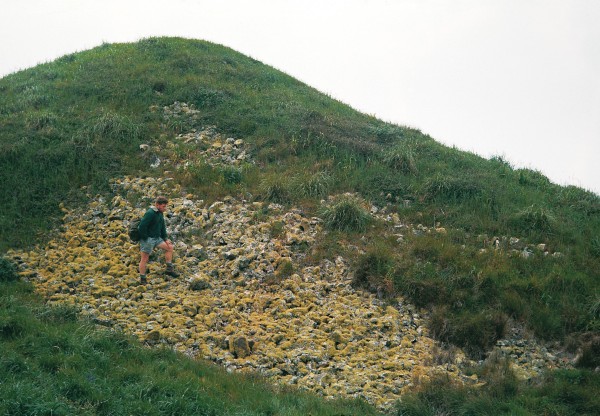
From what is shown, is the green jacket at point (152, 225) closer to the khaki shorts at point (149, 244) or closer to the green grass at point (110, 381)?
the khaki shorts at point (149, 244)

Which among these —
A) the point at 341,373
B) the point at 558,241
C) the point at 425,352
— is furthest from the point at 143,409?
the point at 558,241

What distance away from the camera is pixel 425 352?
30.6ft

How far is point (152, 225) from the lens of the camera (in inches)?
448

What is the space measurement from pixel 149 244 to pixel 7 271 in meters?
2.59

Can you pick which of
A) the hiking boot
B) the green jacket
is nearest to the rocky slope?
the hiking boot

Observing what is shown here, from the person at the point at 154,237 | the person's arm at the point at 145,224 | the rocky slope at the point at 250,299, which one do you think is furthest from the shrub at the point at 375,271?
the person's arm at the point at 145,224

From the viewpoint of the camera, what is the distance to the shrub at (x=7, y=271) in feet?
35.2

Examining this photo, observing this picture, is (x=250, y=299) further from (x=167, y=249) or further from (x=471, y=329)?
(x=471, y=329)

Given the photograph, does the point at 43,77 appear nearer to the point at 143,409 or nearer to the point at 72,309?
the point at 72,309

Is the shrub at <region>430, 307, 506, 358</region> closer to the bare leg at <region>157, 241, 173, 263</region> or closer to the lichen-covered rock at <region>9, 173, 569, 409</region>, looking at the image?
the lichen-covered rock at <region>9, 173, 569, 409</region>

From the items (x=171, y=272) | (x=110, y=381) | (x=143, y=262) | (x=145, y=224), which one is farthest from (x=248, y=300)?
(x=110, y=381)

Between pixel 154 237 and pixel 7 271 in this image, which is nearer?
pixel 7 271

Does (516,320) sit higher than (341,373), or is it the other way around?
(516,320)

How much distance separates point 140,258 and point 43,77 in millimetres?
12747
